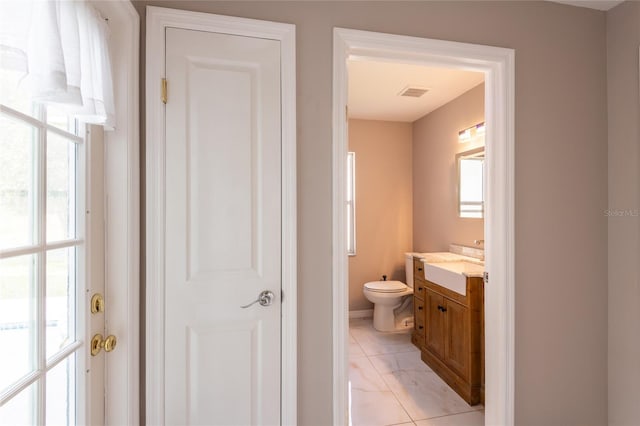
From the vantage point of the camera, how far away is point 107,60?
1078 mm

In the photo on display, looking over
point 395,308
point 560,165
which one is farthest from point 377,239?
point 560,165

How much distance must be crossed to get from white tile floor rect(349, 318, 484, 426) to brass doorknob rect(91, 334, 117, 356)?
153 cm

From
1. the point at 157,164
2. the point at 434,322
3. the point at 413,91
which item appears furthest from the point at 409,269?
the point at 157,164

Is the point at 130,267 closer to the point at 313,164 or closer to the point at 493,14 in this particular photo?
the point at 313,164

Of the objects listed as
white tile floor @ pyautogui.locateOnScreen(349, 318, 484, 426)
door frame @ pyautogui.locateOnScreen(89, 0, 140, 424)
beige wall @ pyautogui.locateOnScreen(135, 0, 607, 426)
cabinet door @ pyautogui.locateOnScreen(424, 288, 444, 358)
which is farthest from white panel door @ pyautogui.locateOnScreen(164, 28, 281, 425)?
cabinet door @ pyautogui.locateOnScreen(424, 288, 444, 358)

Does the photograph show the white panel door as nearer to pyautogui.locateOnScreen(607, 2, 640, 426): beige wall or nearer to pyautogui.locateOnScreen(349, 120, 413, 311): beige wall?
pyautogui.locateOnScreen(607, 2, 640, 426): beige wall

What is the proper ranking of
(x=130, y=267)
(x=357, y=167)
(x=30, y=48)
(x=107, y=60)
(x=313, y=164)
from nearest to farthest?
(x=30, y=48)
(x=107, y=60)
(x=130, y=267)
(x=313, y=164)
(x=357, y=167)

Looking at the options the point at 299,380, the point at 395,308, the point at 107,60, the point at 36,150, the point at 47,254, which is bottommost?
the point at 395,308

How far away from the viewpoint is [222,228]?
1.37 metres

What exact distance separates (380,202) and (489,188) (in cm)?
228

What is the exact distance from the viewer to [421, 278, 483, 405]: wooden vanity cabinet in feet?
7.16

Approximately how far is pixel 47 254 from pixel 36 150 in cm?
29

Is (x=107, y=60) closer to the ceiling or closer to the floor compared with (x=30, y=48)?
closer to the ceiling

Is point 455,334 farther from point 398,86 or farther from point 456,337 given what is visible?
point 398,86
